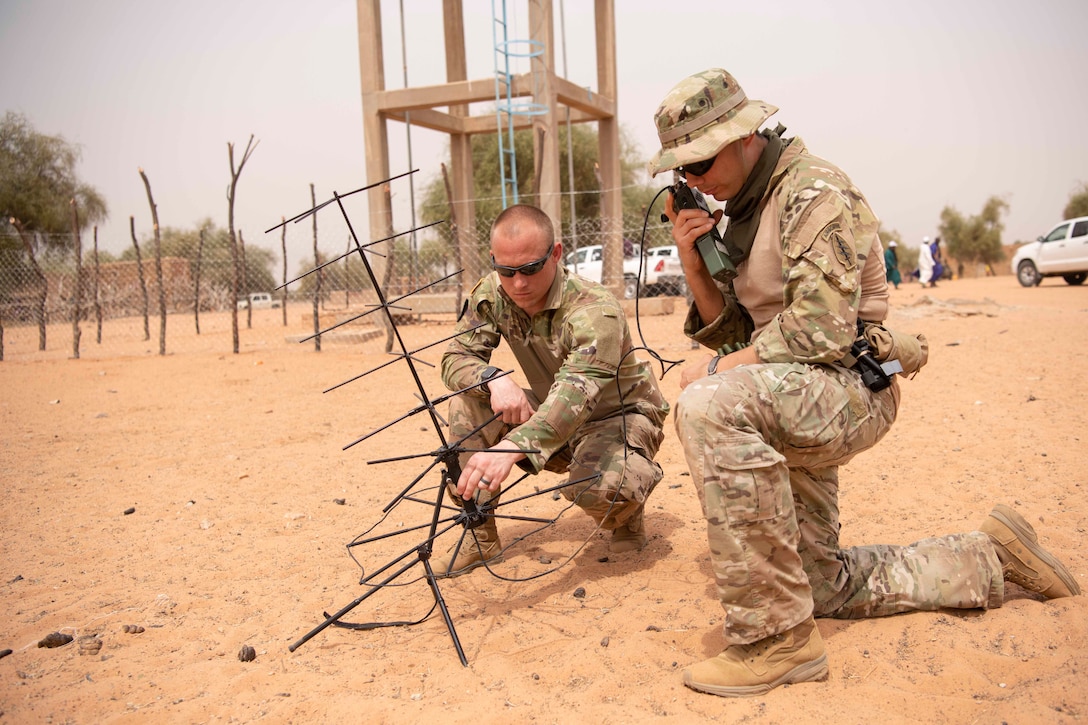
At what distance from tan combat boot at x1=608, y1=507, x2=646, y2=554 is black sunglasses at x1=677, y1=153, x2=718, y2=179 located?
5.41 ft

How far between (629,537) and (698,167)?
1.80 metres

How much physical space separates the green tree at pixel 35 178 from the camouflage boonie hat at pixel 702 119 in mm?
29486

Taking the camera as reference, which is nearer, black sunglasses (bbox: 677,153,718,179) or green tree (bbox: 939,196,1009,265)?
black sunglasses (bbox: 677,153,718,179)

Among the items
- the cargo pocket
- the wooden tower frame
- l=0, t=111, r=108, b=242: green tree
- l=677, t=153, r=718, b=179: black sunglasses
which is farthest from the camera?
l=0, t=111, r=108, b=242: green tree

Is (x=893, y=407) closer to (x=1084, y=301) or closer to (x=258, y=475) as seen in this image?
(x=258, y=475)

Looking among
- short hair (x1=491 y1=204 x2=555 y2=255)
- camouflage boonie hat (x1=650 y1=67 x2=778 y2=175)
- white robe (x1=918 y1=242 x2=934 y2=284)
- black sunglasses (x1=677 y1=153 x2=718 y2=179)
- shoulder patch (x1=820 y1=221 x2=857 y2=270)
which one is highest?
white robe (x1=918 y1=242 x2=934 y2=284)

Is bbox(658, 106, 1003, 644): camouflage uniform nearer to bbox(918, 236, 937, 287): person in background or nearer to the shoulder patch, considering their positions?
the shoulder patch

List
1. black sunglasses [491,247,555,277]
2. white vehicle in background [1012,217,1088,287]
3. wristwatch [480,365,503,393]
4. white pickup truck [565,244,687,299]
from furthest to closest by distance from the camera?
white pickup truck [565,244,687,299] → white vehicle in background [1012,217,1088,287] → wristwatch [480,365,503,393] → black sunglasses [491,247,555,277]

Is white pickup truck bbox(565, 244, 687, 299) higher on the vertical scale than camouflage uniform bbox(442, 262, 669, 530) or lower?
higher

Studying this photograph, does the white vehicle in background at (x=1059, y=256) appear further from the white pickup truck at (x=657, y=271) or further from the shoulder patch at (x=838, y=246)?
the shoulder patch at (x=838, y=246)

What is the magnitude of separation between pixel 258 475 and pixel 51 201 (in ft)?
94.6

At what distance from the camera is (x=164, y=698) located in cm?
266

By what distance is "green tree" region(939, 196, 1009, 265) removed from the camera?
140 ft

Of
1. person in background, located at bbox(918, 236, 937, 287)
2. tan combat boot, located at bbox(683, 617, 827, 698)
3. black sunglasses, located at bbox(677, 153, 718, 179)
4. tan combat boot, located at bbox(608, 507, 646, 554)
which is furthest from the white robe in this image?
tan combat boot, located at bbox(683, 617, 827, 698)
